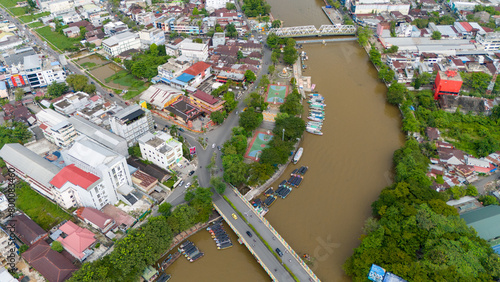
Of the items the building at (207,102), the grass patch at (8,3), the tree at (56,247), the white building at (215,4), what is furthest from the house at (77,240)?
the grass patch at (8,3)

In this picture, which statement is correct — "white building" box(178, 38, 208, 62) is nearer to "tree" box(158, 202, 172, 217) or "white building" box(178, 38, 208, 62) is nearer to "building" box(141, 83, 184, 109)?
"building" box(141, 83, 184, 109)

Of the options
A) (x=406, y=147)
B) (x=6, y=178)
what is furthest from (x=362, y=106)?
(x=6, y=178)

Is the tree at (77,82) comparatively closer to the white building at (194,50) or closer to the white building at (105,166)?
the white building at (194,50)

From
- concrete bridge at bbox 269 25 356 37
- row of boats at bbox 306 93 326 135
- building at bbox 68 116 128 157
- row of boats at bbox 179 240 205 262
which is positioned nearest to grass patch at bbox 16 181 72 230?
building at bbox 68 116 128 157

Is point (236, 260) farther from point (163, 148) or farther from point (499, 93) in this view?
point (499, 93)

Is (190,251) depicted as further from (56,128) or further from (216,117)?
(56,128)

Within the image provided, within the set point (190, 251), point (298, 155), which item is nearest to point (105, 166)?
point (190, 251)
